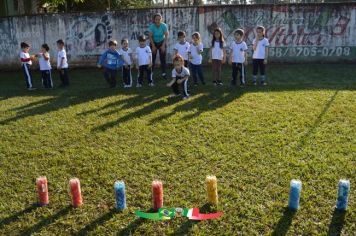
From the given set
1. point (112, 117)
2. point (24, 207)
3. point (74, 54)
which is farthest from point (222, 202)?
point (74, 54)

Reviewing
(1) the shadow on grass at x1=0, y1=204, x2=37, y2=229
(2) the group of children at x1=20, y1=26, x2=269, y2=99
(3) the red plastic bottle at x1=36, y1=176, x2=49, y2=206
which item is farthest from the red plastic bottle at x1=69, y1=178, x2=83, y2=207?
(2) the group of children at x1=20, y1=26, x2=269, y2=99

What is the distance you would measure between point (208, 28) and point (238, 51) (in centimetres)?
475

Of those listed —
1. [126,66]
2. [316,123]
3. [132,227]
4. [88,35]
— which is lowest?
[132,227]

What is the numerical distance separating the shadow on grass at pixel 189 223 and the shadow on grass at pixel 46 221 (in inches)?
57.0

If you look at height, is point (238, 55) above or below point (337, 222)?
above

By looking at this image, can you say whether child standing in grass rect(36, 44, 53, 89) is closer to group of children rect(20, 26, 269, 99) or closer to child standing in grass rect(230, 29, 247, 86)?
group of children rect(20, 26, 269, 99)

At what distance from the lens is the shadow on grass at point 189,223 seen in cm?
416

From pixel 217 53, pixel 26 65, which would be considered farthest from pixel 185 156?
pixel 26 65

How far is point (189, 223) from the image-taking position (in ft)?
14.1

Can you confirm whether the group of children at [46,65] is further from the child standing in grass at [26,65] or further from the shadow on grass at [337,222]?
the shadow on grass at [337,222]

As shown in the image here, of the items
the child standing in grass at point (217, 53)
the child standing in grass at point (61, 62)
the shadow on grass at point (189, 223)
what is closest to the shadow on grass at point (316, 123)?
the shadow on grass at point (189, 223)

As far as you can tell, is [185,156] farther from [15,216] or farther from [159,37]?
[159,37]

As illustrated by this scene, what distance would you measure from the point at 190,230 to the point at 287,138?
2956mm

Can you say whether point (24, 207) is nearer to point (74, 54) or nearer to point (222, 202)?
→ point (222, 202)
